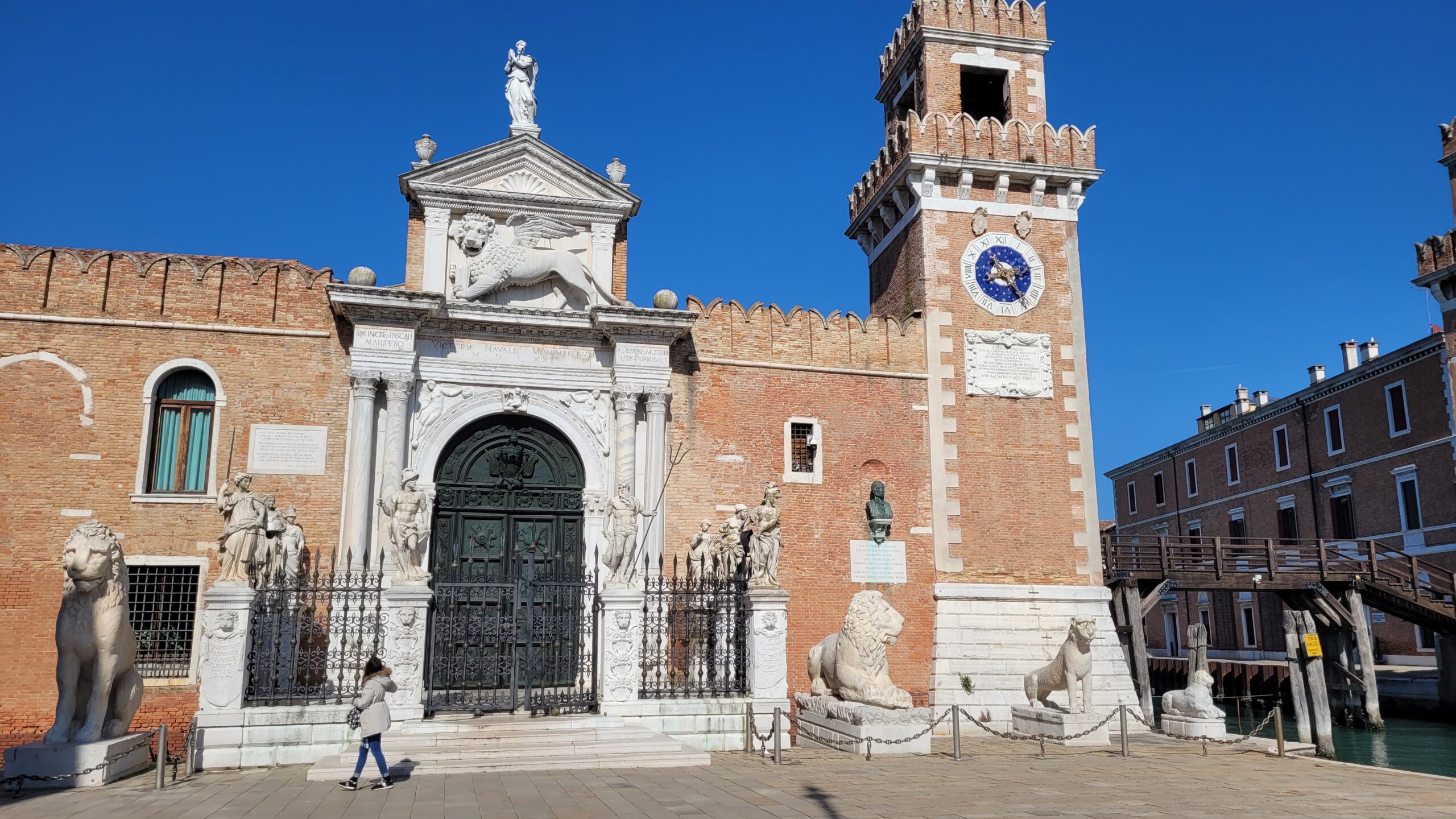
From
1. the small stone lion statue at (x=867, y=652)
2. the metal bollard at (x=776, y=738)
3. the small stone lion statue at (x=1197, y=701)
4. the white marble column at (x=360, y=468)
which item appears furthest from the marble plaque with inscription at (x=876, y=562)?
the white marble column at (x=360, y=468)

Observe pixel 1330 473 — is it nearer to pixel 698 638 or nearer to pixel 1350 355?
pixel 1350 355

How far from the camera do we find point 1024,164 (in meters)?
20.5

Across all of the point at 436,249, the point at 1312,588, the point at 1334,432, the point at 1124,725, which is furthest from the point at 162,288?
the point at 1334,432

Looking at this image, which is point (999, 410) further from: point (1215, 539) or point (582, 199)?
point (582, 199)

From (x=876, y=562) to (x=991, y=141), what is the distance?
851 centimetres

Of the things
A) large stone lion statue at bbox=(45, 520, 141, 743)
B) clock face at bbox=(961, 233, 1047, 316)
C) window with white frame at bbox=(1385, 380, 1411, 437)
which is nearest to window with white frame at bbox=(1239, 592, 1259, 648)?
window with white frame at bbox=(1385, 380, 1411, 437)

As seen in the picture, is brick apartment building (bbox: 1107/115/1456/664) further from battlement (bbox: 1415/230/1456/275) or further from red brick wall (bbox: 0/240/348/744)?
red brick wall (bbox: 0/240/348/744)

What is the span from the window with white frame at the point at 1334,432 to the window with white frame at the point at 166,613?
31988 mm

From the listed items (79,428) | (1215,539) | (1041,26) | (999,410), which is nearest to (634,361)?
(999,410)

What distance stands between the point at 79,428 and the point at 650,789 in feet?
36.6

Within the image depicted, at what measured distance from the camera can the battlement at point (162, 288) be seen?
54.0ft

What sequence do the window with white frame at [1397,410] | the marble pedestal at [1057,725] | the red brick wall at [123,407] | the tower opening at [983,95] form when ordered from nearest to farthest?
the marble pedestal at [1057,725], the red brick wall at [123,407], the tower opening at [983,95], the window with white frame at [1397,410]

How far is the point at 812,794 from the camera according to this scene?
33.7 ft

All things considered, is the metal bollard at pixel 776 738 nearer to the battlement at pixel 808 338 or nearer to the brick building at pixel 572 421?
the brick building at pixel 572 421
